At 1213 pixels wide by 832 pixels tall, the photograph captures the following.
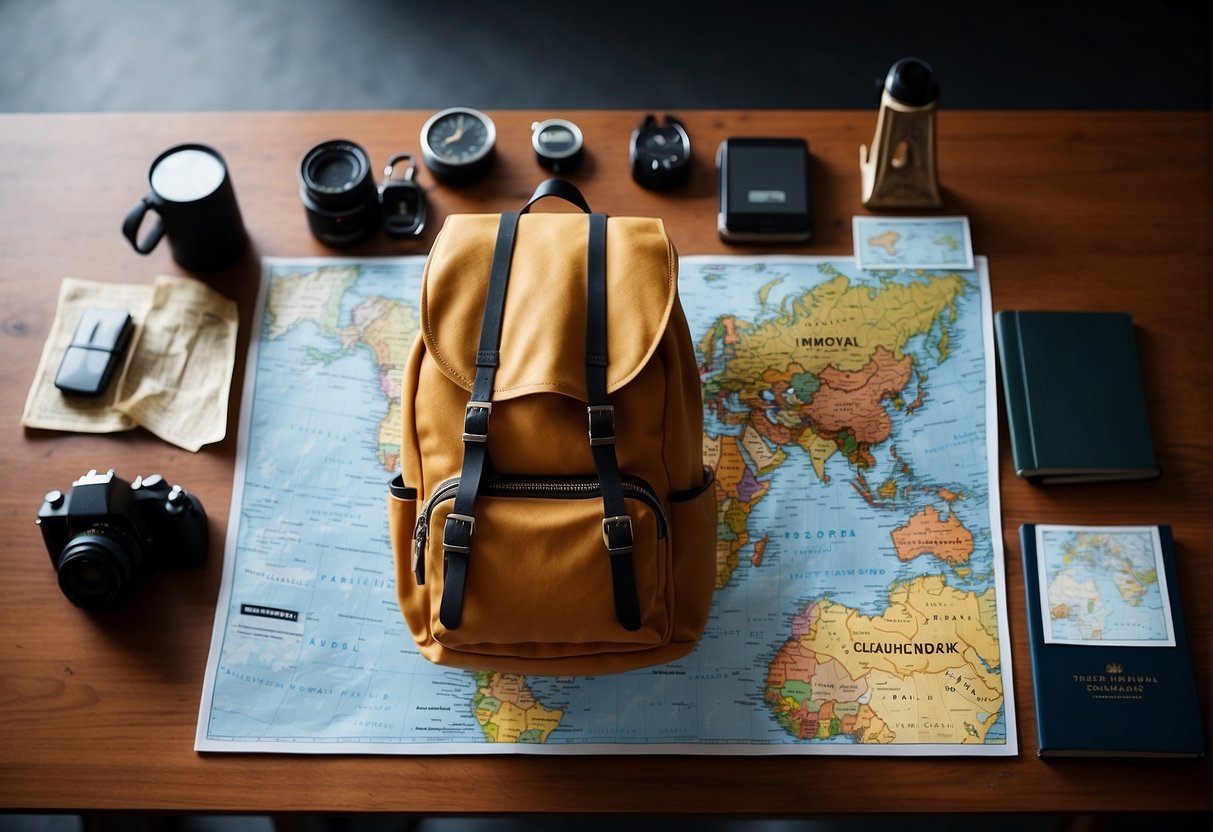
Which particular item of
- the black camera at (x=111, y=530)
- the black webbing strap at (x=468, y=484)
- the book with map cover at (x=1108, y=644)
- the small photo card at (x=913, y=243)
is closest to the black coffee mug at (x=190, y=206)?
the black camera at (x=111, y=530)

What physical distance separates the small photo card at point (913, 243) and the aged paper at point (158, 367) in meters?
0.85

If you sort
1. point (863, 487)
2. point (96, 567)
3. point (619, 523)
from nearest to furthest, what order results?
point (619, 523) → point (96, 567) → point (863, 487)

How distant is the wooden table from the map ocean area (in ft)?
0.10

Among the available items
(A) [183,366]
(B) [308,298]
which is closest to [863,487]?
(B) [308,298]

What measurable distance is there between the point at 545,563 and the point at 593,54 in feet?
4.78

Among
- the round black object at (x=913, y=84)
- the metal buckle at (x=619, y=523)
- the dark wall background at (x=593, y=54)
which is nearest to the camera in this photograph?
the metal buckle at (x=619, y=523)

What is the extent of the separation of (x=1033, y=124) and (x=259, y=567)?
1.20m

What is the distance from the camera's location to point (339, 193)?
133cm

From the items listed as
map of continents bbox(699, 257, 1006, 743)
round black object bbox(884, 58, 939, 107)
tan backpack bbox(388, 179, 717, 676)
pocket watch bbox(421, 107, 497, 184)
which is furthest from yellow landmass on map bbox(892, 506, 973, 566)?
pocket watch bbox(421, 107, 497, 184)

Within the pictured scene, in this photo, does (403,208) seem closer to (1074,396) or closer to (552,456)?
(552,456)

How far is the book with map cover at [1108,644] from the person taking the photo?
44.5 inches

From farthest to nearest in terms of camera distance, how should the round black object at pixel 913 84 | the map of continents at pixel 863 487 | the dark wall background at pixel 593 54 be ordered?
1. the dark wall background at pixel 593 54
2. the round black object at pixel 913 84
3. the map of continents at pixel 863 487

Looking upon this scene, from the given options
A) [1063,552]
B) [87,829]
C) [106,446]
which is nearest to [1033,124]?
[1063,552]

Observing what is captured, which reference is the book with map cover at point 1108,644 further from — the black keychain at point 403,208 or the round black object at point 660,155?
the black keychain at point 403,208
